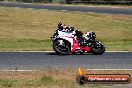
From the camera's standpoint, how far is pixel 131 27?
33219 mm

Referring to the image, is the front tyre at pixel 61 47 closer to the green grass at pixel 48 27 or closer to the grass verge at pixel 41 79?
the green grass at pixel 48 27

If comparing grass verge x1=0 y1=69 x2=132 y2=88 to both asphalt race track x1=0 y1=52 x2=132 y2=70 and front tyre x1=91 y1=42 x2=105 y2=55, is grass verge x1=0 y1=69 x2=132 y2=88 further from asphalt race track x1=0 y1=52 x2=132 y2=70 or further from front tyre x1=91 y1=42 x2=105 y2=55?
front tyre x1=91 y1=42 x2=105 y2=55

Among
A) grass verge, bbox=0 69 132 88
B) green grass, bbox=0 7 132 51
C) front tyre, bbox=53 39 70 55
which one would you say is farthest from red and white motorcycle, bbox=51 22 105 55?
grass verge, bbox=0 69 132 88

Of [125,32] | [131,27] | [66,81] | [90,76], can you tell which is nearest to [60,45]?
[66,81]

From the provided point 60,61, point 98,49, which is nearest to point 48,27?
point 98,49

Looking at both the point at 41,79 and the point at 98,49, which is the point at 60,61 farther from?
the point at 41,79

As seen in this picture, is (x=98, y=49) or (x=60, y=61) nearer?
(x=60, y=61)

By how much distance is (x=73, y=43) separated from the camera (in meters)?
19.4

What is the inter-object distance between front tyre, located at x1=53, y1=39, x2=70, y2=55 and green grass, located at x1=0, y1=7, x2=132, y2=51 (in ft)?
8.75

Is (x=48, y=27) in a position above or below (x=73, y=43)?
below

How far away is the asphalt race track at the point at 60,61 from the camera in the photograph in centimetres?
1620

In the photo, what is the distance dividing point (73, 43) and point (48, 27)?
46.4 feet

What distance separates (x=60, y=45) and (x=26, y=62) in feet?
8.56

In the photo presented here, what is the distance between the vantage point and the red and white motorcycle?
63.3 feet
